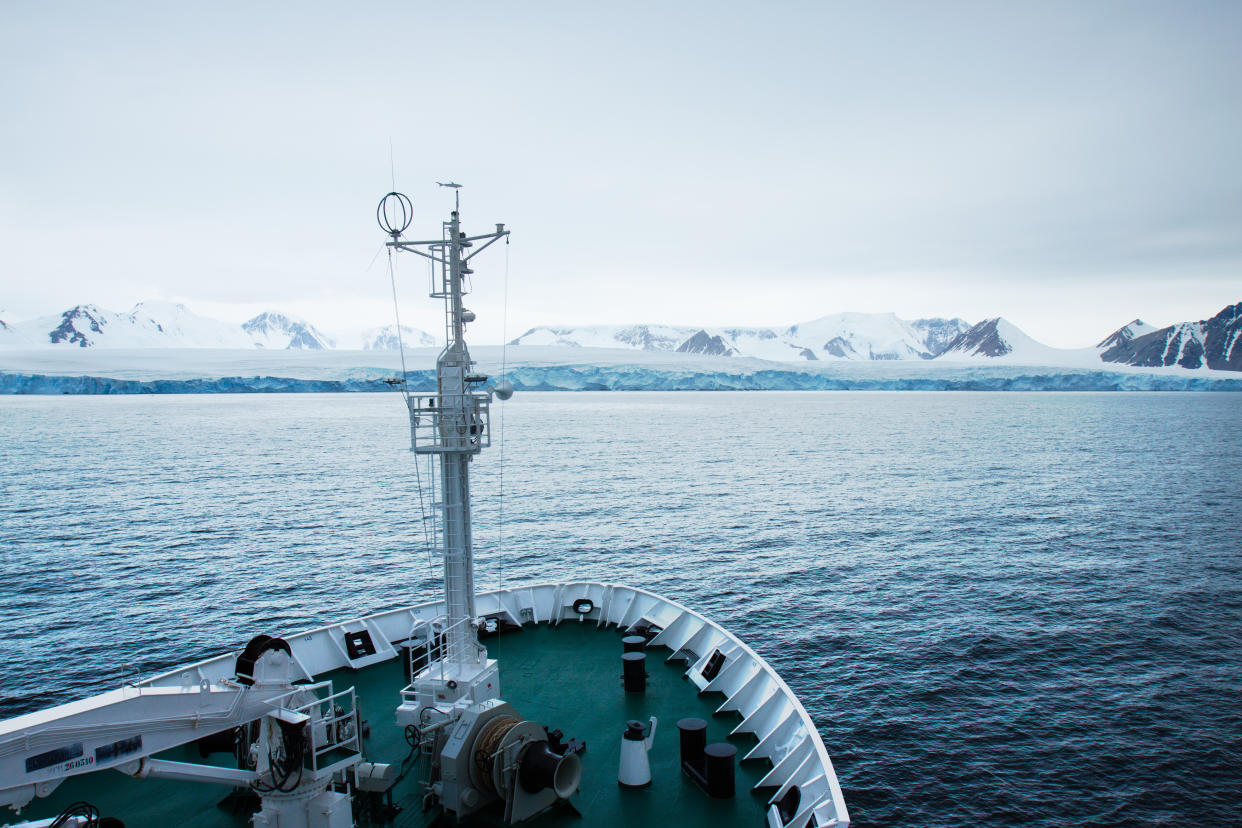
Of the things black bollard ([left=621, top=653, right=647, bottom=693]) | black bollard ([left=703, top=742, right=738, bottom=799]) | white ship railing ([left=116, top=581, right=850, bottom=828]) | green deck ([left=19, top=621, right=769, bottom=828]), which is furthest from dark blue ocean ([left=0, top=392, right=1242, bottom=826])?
black bollard ([left=703, top=742, right=738, bottom=799])

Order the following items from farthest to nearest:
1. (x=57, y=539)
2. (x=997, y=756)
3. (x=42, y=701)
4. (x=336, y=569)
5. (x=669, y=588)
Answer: (x=57, y=539), (x=336, y=569), (x=669, y=588), (x=42, y=701), (x=997, y=756)

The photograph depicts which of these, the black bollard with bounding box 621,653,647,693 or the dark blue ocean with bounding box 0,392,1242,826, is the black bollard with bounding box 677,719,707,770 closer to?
the black bollard with bounding box 621,653,647,693

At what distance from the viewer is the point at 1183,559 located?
123ft

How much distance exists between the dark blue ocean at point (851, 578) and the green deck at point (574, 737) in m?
6.61

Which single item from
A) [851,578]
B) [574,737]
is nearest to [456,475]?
[574,737]

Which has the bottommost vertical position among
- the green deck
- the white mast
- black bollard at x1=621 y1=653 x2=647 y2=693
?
the green deck

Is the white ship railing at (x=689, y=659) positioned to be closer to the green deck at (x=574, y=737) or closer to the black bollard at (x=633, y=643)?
the green deck at (x=574, y=737)

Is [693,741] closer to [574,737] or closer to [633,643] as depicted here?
[574,737]

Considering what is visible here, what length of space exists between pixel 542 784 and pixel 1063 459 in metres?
82.2

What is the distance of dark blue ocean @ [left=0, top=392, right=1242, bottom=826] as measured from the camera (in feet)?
66.1

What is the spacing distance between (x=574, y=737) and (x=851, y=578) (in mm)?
24734

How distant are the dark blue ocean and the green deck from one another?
260 inches

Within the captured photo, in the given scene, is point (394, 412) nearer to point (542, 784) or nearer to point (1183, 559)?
point (1183, 559)

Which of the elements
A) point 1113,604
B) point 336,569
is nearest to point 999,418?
point 1113,604
